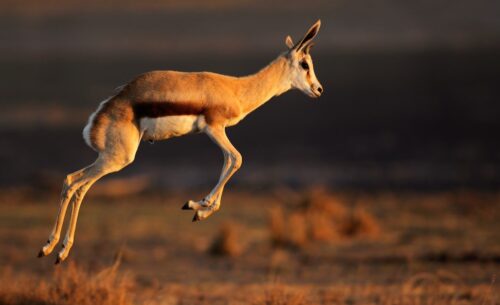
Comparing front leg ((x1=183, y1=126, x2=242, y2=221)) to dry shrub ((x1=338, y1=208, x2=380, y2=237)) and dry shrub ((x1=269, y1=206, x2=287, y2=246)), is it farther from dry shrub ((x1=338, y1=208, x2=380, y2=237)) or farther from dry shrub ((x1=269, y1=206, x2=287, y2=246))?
dry shrub ((x1=338, y1=208, x2=380, y2=237))

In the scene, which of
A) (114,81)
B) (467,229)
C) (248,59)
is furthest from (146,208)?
(248,59)

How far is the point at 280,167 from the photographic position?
3847 centimetres

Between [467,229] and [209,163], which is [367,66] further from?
[467,229]

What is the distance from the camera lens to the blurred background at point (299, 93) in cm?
3894

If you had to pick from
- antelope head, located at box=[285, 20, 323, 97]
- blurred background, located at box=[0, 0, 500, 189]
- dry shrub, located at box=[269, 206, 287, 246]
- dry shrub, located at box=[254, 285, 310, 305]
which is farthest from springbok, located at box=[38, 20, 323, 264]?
blurred background, located at box=[0, 0, 500, 189]

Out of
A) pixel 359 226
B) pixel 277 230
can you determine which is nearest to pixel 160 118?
pixel 277 230

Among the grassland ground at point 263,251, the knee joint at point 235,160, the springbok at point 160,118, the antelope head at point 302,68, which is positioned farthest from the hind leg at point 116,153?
the grassland ground at point 263,251

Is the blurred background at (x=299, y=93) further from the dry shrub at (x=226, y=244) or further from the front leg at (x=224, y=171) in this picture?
the front leg at (x=224, y=171)

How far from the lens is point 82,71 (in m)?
56.2

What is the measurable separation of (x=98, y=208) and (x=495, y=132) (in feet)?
56.0

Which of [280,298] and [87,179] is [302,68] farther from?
[280,298]

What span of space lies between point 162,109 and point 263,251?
1395cm

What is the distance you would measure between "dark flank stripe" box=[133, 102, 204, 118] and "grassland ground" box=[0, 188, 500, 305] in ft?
12.2

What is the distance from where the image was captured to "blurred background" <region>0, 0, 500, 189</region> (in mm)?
38938
